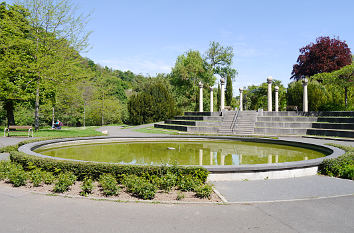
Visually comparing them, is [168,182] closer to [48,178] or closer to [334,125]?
[48,178]

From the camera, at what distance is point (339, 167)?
27.8 feet

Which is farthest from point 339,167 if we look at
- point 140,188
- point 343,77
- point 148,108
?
point 148,108

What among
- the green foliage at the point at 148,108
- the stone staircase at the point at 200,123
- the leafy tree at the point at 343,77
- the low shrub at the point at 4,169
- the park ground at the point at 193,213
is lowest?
the park ground at the point at 193,213

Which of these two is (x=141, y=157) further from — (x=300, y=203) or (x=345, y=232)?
(x=345, y=232)

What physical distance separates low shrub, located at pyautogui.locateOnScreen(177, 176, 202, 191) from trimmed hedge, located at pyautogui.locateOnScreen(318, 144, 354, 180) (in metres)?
4.97

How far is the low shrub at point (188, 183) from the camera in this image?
6.57 meters

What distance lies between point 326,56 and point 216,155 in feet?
130

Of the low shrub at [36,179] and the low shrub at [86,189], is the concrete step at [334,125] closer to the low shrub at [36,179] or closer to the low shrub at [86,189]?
the low shrub at [86,189]

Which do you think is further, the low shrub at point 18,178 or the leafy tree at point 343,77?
the leafy tree at point 343,77

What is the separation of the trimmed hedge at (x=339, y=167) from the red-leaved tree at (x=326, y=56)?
38765mm

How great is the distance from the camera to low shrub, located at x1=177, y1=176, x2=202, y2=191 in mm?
6570

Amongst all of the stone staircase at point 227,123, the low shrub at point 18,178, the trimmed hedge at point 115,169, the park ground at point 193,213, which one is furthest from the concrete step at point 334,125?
the low shrub at point 18,178

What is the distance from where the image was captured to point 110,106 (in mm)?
45500

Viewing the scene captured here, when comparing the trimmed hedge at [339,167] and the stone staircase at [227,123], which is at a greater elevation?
the stone staircase at [227,123]
